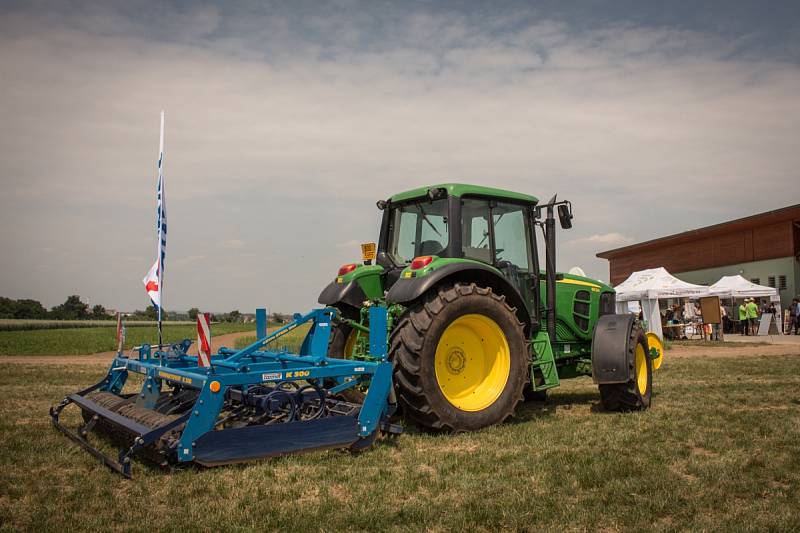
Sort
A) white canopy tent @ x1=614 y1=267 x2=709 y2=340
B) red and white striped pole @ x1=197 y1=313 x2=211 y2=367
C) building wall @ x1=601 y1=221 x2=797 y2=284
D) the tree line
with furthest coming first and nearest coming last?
the tree line
building wall @ x1=601 y1=221 x2=797 y2=284
white canopy tent @ x1=614 y1=267 x2=709 y2=340
red and white striped pole @ x1=197 y1=313 x2=211 y2=367

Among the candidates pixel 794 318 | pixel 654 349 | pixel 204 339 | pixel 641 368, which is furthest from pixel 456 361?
pixel 794 318

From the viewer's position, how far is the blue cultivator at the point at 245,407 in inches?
189

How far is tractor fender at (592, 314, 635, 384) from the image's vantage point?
24.1 ft

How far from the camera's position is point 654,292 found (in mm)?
23938

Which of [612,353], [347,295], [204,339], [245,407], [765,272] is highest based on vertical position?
[765,272]

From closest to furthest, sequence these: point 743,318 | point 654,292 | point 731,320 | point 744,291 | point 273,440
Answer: point 273,440 → point 654,292 → point 744,291 → point 743,318 → point 731,320

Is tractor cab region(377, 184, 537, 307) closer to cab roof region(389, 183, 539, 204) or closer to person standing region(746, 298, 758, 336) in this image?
cab roof region(389, 183, 539, 204)

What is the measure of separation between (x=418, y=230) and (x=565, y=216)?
170 centimetres

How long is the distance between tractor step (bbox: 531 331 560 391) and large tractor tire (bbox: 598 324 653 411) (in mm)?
822

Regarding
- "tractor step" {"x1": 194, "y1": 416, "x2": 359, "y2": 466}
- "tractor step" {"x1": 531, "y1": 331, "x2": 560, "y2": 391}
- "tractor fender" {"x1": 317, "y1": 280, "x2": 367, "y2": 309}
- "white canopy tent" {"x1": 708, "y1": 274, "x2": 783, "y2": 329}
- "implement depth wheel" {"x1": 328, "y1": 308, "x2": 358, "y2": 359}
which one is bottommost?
"tractor step" {"x1": 194, "y1": 416, "x2": 359, "y2": 466}

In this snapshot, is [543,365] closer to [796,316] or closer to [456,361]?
[456,361]

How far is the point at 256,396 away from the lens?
5730mm

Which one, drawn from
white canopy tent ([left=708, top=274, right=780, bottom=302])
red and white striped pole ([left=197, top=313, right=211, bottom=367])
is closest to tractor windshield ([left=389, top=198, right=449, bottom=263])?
red and white striped pole ([left=197, top=313, right=211, bottom=367])

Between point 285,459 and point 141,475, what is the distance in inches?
41.2
